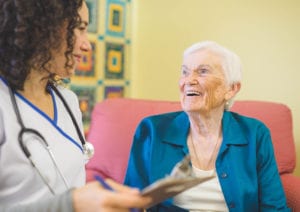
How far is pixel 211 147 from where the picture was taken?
153 cm

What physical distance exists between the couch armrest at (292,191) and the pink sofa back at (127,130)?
0.10 metres

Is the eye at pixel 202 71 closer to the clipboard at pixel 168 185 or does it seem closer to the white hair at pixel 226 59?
the white hair at pixel 226 59

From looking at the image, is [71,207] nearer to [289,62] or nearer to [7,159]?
[7,159]

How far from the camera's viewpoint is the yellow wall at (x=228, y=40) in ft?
7.04

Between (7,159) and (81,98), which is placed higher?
(7,159)

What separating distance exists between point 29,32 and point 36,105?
18 centimetres

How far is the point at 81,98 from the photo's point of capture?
2396 millimetres

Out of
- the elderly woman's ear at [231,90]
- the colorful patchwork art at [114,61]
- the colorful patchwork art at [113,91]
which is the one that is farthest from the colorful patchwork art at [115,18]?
the elderly woman's ear at [231,90]

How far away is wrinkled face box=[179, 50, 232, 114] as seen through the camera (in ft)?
4.92

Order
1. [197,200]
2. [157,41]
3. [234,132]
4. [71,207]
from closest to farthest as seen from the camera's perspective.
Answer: [71,207] → [197,200] → [234,132] → [157,41]

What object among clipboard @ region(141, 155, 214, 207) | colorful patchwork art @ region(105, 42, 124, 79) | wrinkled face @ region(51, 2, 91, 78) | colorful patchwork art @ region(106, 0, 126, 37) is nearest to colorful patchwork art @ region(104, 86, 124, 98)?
colorful patchwork art @ region(105, 42, 124, 79)

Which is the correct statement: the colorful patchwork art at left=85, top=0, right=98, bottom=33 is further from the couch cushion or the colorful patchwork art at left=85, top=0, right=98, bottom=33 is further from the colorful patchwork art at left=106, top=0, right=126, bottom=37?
the couch cushion

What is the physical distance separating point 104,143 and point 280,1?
1.36 meters

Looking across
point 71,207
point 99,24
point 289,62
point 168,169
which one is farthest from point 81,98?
point 71,207
